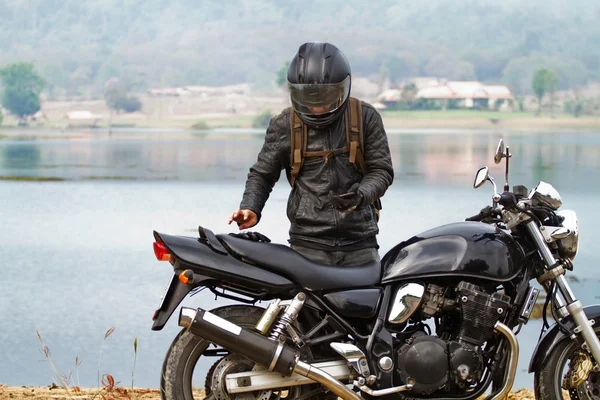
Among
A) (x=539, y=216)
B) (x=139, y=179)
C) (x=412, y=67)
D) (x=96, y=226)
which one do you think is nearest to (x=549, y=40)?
(x=412, y=67)

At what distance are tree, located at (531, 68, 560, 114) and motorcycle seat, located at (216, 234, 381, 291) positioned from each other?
104 m

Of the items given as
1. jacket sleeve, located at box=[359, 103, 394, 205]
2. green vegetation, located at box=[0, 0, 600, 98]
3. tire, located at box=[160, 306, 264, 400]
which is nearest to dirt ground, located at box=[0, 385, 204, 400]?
tire, located at box=[160, 306, 264, 400]

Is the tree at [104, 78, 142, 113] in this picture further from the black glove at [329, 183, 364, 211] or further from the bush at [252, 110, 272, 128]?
the black glove at [329, 183, 364, 211]

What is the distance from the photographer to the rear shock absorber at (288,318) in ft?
14.6

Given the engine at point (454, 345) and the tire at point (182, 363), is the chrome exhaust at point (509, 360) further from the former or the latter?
the tire at point (182, 363)

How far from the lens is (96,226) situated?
21.5m

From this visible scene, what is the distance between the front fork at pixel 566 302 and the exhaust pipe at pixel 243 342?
1.02 meters

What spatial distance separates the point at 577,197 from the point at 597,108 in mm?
78787

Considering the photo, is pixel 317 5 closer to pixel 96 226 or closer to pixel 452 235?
pixel 96 226

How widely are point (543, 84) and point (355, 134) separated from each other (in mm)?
107279

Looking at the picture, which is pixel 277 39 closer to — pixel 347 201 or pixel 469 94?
pixel 469 94

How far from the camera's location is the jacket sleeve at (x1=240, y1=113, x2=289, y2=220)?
490 cm

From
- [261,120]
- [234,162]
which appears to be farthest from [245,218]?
[261,120]

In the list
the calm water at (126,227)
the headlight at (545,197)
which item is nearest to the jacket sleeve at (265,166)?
the headlight at (545,197)
